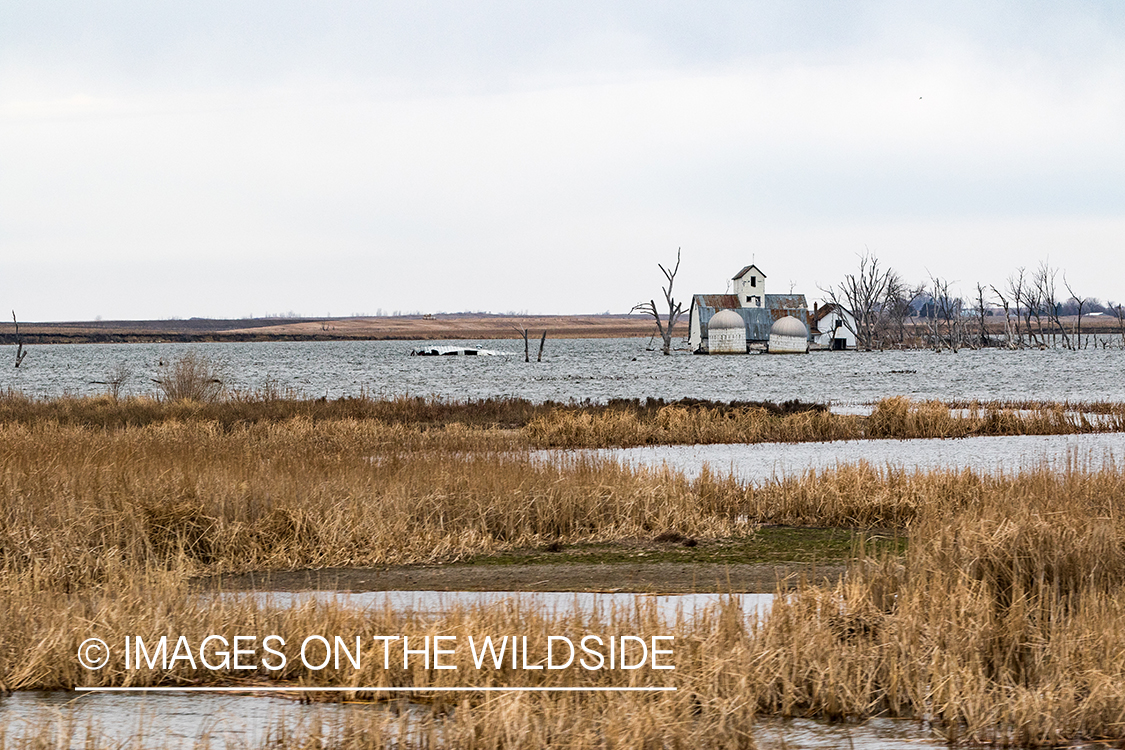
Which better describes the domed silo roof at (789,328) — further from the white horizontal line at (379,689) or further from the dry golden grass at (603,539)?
the white horizontal line at (379,689)

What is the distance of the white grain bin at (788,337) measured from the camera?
10844 cm

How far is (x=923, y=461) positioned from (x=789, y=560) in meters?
11.3

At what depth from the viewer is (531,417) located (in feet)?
109

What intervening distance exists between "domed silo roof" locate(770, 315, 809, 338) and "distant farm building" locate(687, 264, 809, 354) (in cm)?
10

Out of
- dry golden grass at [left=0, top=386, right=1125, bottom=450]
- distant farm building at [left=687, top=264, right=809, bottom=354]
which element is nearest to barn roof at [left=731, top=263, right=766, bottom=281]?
distant farm building at [left=687, top=264, right=809, bottom=354]

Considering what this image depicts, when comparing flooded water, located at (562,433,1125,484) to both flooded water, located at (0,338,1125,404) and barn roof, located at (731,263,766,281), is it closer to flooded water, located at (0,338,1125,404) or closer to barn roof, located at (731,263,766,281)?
flooded water, located at (0,338,1125,404)

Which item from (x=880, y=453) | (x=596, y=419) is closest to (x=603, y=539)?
(x=880, y=453)

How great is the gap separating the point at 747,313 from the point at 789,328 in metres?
4.75

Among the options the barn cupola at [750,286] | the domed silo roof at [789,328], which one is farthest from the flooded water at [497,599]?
the barn cupola at [750,286]

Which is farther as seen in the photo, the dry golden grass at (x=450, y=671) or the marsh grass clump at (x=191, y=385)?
the marsh grass clump at (x=191, y=385)

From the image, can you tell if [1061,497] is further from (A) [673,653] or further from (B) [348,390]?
(B) [348,390]

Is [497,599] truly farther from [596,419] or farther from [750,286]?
[750,286]

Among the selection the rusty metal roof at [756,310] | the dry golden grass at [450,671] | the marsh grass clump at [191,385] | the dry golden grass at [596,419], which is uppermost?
the rusty metal roof at [756,310]

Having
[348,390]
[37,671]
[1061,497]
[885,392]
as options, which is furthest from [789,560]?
[348,390]
